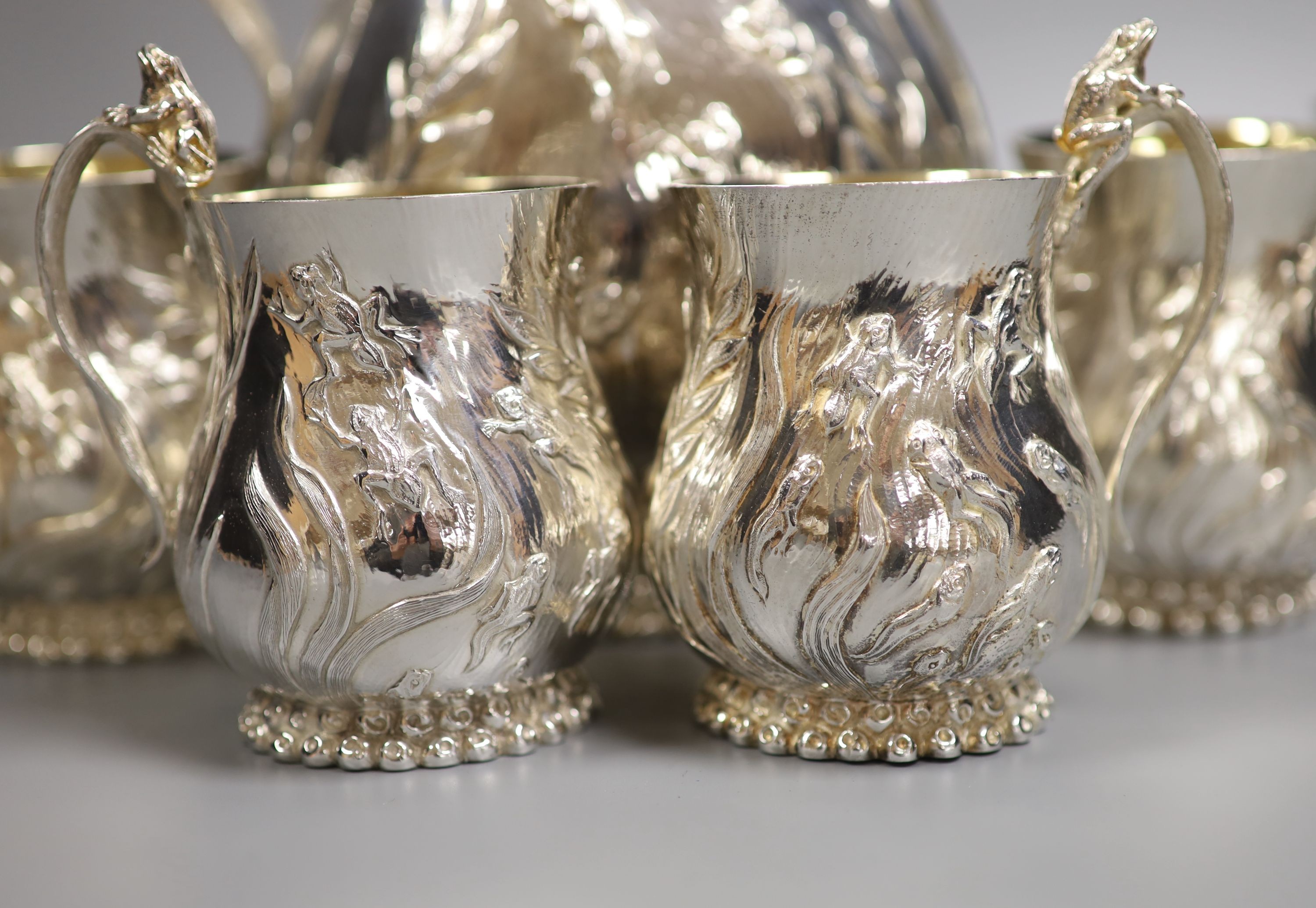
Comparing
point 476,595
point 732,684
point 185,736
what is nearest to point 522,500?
point 476,595

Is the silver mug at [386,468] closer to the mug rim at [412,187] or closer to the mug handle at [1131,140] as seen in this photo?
the mug rim at [412,187]

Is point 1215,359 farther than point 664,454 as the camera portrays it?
Yes

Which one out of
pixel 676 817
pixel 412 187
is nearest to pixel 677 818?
pixel 676 817

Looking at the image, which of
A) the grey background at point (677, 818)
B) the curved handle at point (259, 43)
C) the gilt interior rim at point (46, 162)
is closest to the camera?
the grey background at point (677, 818)

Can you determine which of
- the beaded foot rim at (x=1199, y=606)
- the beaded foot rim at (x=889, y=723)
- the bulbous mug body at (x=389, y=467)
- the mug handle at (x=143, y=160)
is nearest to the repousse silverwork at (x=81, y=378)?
the mug handle at (x=143, y=160)

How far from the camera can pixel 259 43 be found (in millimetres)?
1455

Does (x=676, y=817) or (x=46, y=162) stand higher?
(x=46, y=162)

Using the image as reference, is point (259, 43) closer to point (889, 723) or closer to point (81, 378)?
point (81, 378)

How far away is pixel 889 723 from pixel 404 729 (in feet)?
0.95

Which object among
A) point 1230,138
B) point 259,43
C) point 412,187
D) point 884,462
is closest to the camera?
point 884,462

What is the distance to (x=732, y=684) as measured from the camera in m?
0.94

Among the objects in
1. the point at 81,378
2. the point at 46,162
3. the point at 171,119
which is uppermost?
the point at 171,119

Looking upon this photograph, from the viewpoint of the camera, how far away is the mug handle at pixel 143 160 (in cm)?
89

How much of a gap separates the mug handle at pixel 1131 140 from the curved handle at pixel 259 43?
79 centimetres
